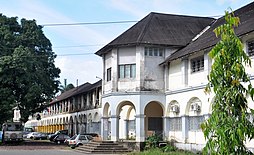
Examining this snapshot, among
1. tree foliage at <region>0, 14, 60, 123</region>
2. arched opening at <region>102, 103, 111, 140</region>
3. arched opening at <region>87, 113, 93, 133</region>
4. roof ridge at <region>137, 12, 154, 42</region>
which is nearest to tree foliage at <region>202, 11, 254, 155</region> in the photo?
roof ridge at <region>137, 12, 154, 42</region>

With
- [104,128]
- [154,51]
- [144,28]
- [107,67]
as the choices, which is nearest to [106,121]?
[104,128]

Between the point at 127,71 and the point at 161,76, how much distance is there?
2608 millimetres

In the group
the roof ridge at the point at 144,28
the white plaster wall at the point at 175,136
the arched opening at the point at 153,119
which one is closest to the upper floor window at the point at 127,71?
the roof ridge at the point at 144,28

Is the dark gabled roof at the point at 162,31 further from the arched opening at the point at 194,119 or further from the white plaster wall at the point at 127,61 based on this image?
the arched opening at the point at 194,119

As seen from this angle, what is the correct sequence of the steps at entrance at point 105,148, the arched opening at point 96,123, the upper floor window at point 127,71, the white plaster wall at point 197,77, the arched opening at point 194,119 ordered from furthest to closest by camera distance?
the arched opening at point 96,123 → the upper floor window at point 127,71 → the steps at entrance at point 105,148 → the arched opening at point 194,119 → the white plaster wall at point 197,77

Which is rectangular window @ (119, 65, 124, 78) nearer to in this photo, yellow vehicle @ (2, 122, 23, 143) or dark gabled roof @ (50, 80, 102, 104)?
dark gabled roof @ (50, 80, 102, 104)

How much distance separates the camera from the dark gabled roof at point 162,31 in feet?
104

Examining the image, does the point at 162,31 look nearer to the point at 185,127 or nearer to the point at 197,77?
the point at 197,77

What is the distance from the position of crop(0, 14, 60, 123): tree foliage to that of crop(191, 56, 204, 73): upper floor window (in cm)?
1926

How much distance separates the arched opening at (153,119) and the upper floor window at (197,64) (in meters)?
5.58

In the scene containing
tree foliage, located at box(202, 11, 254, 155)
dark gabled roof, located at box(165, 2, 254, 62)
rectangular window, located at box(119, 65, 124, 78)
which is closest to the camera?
tree foliage, located at box(202, 11, 254, 155)

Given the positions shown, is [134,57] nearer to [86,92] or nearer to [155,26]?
[155,26]

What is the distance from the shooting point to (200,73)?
27141mm

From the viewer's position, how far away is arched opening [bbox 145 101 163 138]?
108ft
